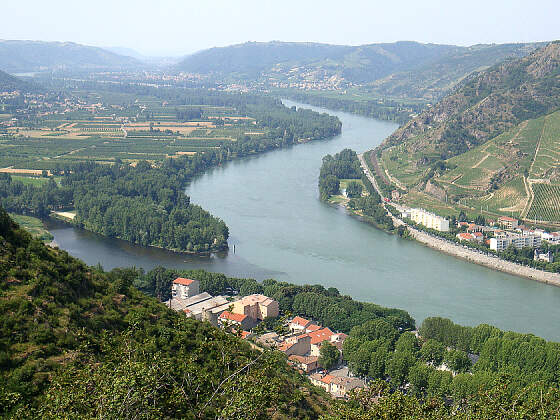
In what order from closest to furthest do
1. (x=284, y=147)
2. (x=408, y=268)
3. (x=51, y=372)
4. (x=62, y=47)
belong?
(x=51, y=372) → (x=408, y=268) → (x=284, y=147) → (x=62, y=47)

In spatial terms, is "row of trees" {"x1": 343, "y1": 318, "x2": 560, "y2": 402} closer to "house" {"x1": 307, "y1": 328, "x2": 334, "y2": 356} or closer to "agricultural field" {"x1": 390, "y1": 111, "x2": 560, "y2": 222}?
"house" {"x1": 307, "y1": 328, "x2": 334, "y2": 356}

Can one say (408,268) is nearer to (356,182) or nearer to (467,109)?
(356,182)

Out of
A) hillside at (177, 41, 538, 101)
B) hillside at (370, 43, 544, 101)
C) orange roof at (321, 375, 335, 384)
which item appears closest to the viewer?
orange roof at (321, 375, 335, 384)

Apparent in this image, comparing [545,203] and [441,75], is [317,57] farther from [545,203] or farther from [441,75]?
[545,203]

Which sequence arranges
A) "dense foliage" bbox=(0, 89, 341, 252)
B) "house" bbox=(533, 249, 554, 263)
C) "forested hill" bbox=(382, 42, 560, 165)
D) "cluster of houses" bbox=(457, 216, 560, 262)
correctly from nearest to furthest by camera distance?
"house" bbox=(533, 249, 554, 263)
"cluster of houses" bbox=(457, 216, 560, 262)
"dense foliage" bbox=(0, 89, 341, 252)
"forested hill" bbox=(382, 42, 560, 165)

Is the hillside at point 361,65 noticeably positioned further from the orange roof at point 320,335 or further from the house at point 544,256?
the orange roof at point 320,335

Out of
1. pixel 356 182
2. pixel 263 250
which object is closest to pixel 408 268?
pixel 263 250

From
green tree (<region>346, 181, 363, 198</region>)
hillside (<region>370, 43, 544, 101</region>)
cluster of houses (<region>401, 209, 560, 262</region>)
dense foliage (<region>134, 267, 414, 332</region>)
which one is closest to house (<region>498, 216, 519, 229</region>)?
cluster of houses (<region>401, 209, 560, 262</region>)

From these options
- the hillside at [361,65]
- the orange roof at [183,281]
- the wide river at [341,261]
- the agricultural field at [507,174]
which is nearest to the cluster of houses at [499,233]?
the agricultural field at [507,174]
